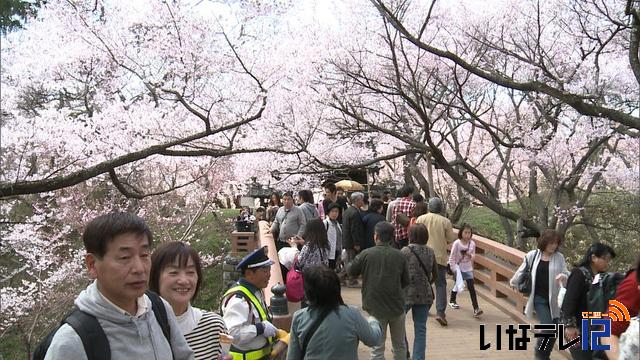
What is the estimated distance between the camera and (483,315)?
749 centimetres

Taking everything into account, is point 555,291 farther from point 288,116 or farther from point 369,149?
point 369,149

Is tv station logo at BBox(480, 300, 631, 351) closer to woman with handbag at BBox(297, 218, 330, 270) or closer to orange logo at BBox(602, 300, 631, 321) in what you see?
orange logo at BBox(602, 300, 631, 321)

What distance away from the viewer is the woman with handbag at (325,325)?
9.78 feet

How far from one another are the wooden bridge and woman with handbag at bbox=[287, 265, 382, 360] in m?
1.81

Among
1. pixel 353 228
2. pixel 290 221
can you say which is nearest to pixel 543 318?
pixel 353 228

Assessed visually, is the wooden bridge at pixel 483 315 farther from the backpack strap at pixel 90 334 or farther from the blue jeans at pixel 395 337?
the backpack strap at pixel 90 334

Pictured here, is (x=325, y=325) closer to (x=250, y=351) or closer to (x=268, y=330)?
(x=268, y=330)

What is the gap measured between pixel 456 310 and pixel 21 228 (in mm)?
8505

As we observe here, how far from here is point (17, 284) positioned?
12125 millimetres

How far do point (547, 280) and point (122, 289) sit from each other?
4.10 m

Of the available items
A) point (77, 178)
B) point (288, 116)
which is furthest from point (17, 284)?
point (77, 178)

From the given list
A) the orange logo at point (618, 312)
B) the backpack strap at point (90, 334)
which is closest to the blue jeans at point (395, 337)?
the orange logo at point (618, 312)

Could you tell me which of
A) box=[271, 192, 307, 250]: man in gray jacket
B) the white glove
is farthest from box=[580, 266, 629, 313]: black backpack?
box=[271, 192, 307, 250]: man in gray jacket

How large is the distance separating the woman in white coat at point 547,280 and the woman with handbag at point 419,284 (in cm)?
96
